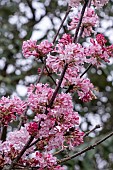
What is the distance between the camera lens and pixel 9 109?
832 mm

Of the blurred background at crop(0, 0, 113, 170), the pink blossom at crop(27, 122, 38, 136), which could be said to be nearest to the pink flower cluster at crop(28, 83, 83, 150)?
the pink blossom at crop(27, 122, 38, 136)

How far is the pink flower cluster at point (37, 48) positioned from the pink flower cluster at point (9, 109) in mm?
95

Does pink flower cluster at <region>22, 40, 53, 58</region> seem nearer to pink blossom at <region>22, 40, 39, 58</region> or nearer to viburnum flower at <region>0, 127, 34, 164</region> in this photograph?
pink blossom at <region>22, 40, 39, 58</region>

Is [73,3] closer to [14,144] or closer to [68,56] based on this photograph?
[68,56]

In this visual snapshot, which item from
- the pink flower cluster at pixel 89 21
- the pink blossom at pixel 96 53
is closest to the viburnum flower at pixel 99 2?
the pink flower cluster at pixel 89 21

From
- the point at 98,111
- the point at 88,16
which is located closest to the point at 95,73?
the point at 98,111

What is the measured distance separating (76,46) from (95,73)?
2.48 metres

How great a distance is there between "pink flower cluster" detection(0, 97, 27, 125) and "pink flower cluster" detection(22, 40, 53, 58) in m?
0.10

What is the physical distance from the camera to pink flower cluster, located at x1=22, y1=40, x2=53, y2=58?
83 centimetres

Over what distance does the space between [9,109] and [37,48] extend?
0.42ft

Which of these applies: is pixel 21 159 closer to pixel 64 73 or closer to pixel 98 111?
pixel 64 73

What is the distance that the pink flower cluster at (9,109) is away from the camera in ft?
2.71

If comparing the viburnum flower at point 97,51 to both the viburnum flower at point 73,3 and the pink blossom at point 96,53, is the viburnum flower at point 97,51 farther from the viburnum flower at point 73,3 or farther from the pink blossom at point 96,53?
the viburnum flower at point 73,3

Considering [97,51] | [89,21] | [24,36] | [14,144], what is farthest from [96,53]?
[24,36]
